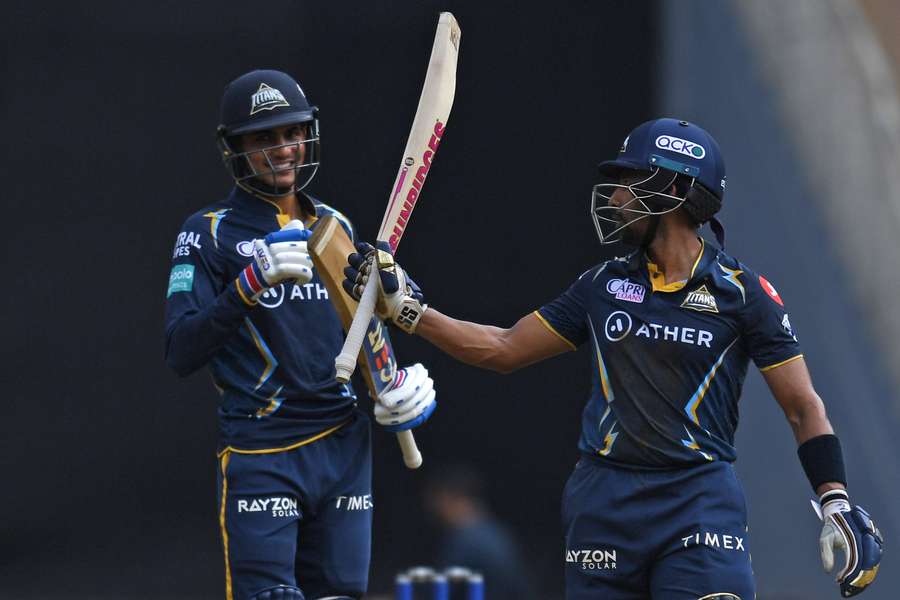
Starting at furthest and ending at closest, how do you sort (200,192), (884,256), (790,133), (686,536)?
(200,192) < (790,133) < (884,256) < (686,536)

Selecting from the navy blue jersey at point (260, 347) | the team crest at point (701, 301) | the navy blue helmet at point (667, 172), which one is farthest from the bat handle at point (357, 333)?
the team crest at point (701, 301)

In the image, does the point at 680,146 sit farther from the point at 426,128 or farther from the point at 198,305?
the point at 198,305

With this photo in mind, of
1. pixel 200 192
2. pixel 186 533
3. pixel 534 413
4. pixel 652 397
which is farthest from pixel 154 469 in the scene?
pixel 652 397

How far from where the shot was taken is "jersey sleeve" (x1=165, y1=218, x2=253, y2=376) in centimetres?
354

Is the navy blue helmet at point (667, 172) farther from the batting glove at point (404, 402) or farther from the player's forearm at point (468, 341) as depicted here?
the batting glove at point (404, 402)

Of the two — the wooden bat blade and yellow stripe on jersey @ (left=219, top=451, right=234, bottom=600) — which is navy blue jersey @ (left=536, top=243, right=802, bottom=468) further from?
yellow stripe on jersey @ (left=219, top=451, right=234, bottom=600)

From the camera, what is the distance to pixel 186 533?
21.0 ft

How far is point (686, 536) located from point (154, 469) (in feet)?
11.8

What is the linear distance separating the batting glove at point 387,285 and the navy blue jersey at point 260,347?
0.23m

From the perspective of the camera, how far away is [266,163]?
381 centimetres

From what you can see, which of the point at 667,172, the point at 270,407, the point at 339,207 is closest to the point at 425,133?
the point at 667,172

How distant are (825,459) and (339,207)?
3.56 m

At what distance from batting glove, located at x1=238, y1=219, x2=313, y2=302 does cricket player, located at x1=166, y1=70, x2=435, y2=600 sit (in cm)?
1

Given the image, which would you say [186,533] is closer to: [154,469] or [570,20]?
[154,469]
